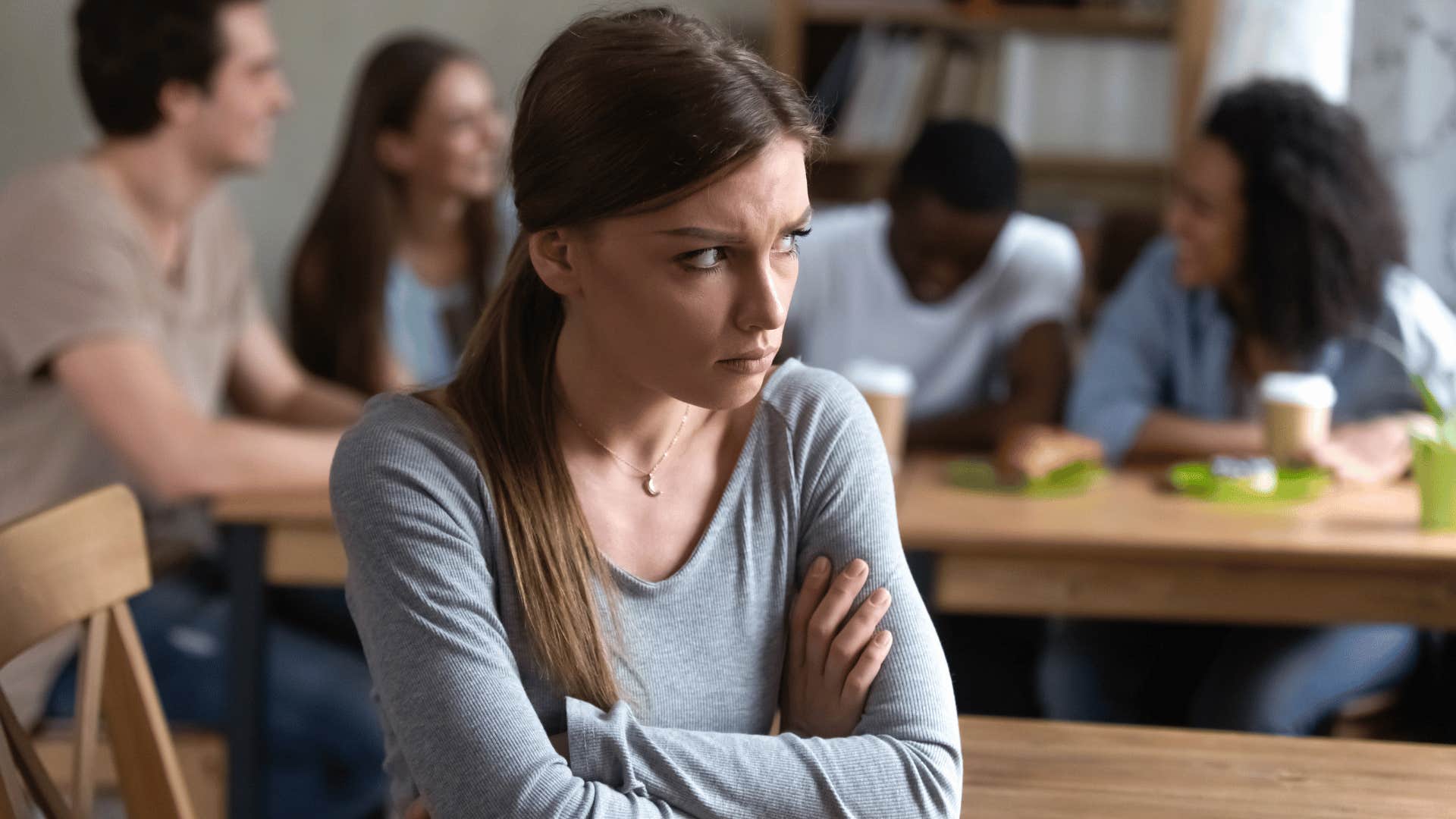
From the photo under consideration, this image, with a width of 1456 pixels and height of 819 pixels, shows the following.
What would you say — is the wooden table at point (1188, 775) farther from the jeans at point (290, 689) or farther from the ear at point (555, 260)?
the jeans at point (290, 689)

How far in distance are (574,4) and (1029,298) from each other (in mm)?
1657

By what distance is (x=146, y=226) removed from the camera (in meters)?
2.20

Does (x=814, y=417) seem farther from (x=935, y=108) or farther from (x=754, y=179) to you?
(x=935, y=108)

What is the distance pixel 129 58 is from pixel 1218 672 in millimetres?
1850

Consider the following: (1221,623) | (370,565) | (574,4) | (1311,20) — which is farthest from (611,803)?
(574,4)

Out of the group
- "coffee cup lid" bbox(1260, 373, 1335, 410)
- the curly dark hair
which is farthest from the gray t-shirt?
the curly dark hair

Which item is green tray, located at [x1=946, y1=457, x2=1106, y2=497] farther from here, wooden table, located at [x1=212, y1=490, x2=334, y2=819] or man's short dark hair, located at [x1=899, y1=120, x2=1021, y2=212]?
wooden table, located at [x1=212, y1=490, x2=334, y2=819]

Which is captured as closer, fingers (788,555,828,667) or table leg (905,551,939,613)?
fingers (788,555,828,667)

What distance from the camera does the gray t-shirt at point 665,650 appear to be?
3.29ft

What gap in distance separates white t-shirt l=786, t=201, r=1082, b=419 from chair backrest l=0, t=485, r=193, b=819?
157 centimetres

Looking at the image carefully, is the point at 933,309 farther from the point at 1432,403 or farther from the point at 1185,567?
the point at 1432,403

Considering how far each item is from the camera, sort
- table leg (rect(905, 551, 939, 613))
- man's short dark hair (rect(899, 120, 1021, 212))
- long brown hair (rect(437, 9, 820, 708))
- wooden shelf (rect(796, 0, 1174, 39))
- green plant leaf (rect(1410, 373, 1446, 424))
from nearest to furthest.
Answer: long brown hair (rect(437, 9, 820, 708)), green plant leaf (rect(1410, 373, 1446, 424)), table leg (rect(905, 551, 939, 613)), man's short dark hair (rect(899, 120, 1021, 212)), wooden shelf (rect(796, 0, 1174, 39))

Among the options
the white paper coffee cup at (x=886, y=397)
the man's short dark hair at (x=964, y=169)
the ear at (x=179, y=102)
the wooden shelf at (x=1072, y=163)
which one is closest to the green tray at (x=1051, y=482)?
the white paper coffee cup at (x=886, y=397)

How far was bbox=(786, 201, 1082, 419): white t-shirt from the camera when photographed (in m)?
2.59
